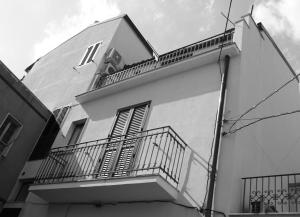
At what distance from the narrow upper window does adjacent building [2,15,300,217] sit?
1.04 meters

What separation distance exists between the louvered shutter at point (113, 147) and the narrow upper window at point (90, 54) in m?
5.19

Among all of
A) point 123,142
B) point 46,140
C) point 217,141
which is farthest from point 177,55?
point 46,140

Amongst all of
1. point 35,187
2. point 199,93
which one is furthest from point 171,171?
point 35,187

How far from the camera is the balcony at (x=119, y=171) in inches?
329

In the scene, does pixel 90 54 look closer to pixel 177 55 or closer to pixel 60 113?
pixel 60 113

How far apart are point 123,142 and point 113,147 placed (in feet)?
1.13

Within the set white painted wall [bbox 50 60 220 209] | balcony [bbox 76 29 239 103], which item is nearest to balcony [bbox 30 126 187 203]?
white painted wall [bbox 50 60 220 209]

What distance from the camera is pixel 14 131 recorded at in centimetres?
1302

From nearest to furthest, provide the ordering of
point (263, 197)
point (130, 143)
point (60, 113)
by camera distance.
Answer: point (263, 197)
point (130, 143)
point (60, 113)

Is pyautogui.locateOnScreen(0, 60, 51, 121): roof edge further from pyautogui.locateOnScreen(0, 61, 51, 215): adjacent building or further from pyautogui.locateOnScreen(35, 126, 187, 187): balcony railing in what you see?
pyautogui.locateOnScreen(35, 126, 187, 187): balcony railing

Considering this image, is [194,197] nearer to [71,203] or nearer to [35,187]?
[71,203]

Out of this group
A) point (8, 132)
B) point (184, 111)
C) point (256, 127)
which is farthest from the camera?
point (8, 132)

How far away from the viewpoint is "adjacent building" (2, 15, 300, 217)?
27.2ft

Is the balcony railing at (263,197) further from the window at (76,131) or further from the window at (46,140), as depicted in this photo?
the window at (46,140)
